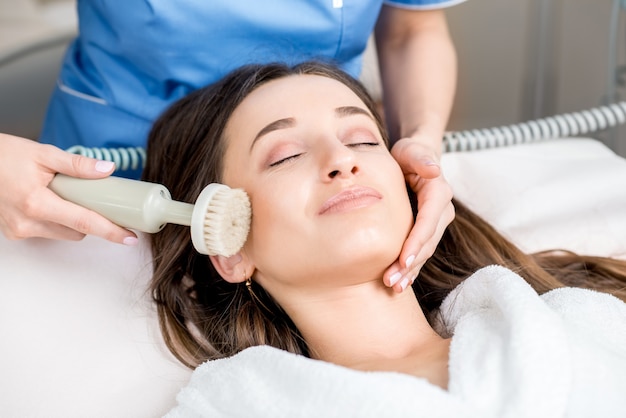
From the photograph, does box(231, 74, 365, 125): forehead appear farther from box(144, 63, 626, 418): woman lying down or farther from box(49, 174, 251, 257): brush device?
box(49, 174, 251, 257): brush device

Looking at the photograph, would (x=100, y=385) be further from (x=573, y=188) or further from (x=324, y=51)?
(x=573, y=188)

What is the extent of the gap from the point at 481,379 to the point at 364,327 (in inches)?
9.5

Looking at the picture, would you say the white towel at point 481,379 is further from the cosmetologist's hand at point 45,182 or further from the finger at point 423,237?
the cosmetologist's hand at point 45,182

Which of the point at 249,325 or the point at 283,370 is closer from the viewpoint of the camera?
the point at 283,370

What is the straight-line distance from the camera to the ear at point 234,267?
1.27 m

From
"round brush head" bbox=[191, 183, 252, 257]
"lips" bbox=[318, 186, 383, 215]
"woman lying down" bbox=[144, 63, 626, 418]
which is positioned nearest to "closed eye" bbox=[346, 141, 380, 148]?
"woman lying down" bbox=[144, 63, 626, 418]

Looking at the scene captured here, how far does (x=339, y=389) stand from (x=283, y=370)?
0.10m

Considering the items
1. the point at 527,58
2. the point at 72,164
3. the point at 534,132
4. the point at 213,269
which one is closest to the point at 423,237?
the point at 213,269

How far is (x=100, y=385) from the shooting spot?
126cm

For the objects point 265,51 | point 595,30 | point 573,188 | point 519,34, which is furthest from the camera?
point 519,34

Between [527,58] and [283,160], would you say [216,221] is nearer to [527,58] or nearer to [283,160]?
[283,160]

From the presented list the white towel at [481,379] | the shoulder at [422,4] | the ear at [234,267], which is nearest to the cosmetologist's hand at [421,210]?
the white towel at [481,379]

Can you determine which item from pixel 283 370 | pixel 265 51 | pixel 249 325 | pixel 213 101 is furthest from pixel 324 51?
Answer: pixel 283 370

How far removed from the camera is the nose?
1151 mm
